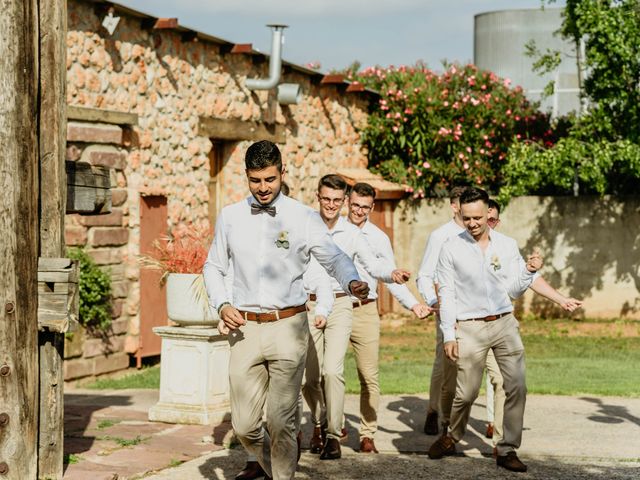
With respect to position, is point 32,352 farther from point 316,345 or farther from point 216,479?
point 316,345

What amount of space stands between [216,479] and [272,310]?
1474 millimetres

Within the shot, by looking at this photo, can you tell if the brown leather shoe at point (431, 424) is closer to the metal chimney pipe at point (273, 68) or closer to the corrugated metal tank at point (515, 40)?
the metal chimney pipe at point (273, 68)

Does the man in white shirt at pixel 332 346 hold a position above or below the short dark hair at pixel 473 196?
below

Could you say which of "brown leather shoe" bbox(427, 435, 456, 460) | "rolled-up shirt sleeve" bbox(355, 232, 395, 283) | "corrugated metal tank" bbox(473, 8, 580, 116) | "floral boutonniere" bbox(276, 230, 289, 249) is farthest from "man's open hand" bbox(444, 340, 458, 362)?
"corrugated metal tank" bbox(473, 8, 580, 116)

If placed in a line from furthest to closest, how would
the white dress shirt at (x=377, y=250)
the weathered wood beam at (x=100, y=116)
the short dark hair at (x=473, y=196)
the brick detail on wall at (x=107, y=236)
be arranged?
the brick detail on wall at (x=107, y=236) → the weathered wood beam at (x=100, y=116) → the white dress shirt at (x=377, y=250) → the short dark hair at (x=473, y=196)

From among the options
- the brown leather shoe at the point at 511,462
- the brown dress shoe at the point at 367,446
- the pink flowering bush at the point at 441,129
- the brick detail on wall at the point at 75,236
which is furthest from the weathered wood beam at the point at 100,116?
the pink flowering bush at the point at 441,129

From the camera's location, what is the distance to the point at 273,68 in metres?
15.6

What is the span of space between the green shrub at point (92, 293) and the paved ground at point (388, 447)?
1744 mm

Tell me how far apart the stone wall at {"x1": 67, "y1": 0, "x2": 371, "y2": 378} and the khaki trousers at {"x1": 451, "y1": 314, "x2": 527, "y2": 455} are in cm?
555

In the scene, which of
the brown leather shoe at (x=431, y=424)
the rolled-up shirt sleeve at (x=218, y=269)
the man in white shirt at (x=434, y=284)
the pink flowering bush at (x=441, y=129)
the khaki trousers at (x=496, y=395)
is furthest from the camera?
the pink flowering bush at (x=441, y=129)

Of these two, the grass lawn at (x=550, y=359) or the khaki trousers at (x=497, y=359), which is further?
the grass lawn at (x=550, y=359)

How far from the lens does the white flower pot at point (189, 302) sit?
959 centimetres

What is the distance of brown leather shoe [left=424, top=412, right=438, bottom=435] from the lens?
9.32 meters

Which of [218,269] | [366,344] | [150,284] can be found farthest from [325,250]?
[150,284]
